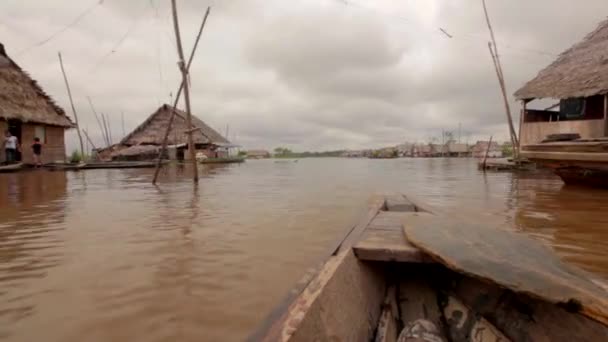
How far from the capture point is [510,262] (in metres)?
1.56

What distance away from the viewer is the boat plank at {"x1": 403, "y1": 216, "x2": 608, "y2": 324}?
3.97 feet

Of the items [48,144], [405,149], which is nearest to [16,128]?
[48,144]

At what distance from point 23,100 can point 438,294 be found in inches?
818

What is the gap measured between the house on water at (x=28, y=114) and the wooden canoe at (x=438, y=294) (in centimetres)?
1824

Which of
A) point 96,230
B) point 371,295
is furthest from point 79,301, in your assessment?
point 96,230

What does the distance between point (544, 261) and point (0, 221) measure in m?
6.23

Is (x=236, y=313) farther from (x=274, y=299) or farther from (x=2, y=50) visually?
(x=2, y=50)

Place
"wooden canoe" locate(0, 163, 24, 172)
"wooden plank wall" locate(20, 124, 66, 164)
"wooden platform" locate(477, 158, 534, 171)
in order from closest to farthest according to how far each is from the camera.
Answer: "wooden canoe" locate(0, 163, 24, 172), "wooden platform" locate(477, 158, 534, 171), "wooden plank wall" locate(20, 124, 66, 164)

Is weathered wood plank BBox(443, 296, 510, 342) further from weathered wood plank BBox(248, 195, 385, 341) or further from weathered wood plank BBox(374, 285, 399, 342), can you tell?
weathered wood plank BBox(248, 195, 385, 341)

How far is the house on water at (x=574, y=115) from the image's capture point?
7203 mm

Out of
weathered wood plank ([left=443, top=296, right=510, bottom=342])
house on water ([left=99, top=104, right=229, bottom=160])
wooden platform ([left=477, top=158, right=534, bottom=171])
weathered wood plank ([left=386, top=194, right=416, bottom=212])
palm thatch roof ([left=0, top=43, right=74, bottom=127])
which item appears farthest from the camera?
house on water ([left=99, top=104, right=229, bottom=160])

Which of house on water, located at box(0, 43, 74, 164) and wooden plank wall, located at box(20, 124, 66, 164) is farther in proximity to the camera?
wooden plank wall, located at box(20, 124, 66, 164)

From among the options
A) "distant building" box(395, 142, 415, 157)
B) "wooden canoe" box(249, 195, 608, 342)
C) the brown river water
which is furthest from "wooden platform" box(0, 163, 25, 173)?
"distant building" box(395, 142, 415, 157)

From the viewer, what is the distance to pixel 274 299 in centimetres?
223
